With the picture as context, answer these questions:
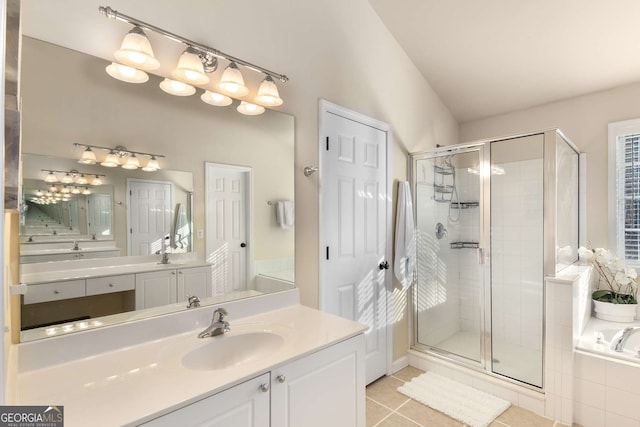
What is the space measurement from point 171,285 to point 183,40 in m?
1.14

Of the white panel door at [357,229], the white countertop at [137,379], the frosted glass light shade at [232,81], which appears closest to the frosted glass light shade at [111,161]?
the frosted glass light shade at [232,81]

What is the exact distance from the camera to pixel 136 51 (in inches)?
51.3

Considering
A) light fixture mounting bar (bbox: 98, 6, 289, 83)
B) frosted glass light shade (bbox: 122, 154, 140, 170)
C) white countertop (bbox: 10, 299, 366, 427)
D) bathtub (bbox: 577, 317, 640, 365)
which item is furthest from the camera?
bathtub (bbox: 577, 317, 640, 365)

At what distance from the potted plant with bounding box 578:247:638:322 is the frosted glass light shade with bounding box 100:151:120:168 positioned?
3455mm

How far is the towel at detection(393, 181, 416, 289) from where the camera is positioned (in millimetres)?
2785

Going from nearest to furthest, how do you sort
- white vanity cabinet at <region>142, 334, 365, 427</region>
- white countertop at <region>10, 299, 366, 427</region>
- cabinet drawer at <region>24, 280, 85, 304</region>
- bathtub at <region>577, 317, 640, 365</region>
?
white countertop at <region>10, 299, 366, 427</region> < white vanity cabinet at <region>142, 334, 365, 427</region> < cabinet drawer at <region>24, 280, 85, 304</region> < bathtub at <region>577, 317, 640, 365</region>

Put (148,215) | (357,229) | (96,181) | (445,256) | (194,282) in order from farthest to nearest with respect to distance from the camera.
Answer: (445,256)
(357,229)
(194,282)
(148,215)
(96,181)

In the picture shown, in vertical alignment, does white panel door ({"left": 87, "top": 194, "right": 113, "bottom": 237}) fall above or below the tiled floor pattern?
above

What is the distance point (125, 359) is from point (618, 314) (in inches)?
141

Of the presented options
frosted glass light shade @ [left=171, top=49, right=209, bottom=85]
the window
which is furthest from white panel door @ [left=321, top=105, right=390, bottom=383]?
the window

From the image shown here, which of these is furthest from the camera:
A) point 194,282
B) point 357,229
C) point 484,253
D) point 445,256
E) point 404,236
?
point 445,256

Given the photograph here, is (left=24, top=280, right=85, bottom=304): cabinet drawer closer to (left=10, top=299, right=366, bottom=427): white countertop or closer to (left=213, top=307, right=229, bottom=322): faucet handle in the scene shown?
(left=10, top=299, right=366, bottom=427): white countertop

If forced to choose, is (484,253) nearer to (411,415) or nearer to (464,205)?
(464,205)

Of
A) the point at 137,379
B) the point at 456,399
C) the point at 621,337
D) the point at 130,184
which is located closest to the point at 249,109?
the point at 130,184
